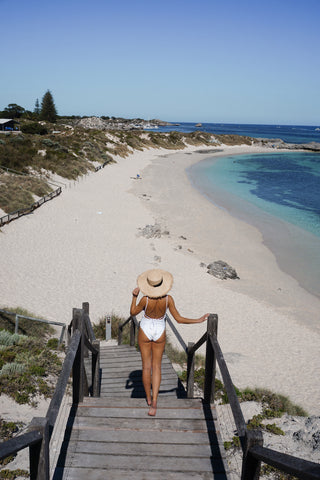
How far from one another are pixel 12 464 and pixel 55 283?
9.74 metres

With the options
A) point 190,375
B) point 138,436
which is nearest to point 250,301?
point 190,375

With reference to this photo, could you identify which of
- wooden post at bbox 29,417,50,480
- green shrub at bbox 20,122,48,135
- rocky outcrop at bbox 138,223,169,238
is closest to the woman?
wooden post at bbox 29,417,50,480

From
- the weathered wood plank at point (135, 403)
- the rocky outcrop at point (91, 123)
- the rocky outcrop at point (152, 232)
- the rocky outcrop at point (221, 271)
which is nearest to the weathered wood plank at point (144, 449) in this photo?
the weathered wood plank at point (135, 403)

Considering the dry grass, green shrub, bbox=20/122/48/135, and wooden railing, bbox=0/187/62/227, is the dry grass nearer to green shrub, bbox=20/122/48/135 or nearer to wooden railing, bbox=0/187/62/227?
wooden railing, bbox=0/187/62/227

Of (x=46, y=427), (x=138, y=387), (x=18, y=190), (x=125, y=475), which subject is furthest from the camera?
(x=18, y=190)

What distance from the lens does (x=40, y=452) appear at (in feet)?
8.25

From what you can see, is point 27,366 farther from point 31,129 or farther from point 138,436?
point 31,129

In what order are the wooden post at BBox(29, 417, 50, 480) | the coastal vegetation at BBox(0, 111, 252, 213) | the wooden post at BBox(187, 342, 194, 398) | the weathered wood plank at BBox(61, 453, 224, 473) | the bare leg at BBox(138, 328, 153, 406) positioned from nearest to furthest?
1. the wooden post at BBox(29, 417, 50, 480)
2. the weathered wood plank at BBox(61, 453, 224, 473)
3. the bare leg at BBox(138, 328, 153, 406)
4. the wooden post at BBox(187, 342, 194, 398)
5. the coastal vegetation at BBox(0, 111, 252, 213)

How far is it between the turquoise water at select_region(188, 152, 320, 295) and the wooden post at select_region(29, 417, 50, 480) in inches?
596

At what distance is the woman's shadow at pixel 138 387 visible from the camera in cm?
613

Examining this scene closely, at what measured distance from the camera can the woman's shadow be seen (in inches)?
241

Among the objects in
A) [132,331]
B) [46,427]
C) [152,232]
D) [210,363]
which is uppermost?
[46,427]

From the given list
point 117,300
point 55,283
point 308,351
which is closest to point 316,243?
point 308,351

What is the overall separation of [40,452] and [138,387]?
4.09 m
